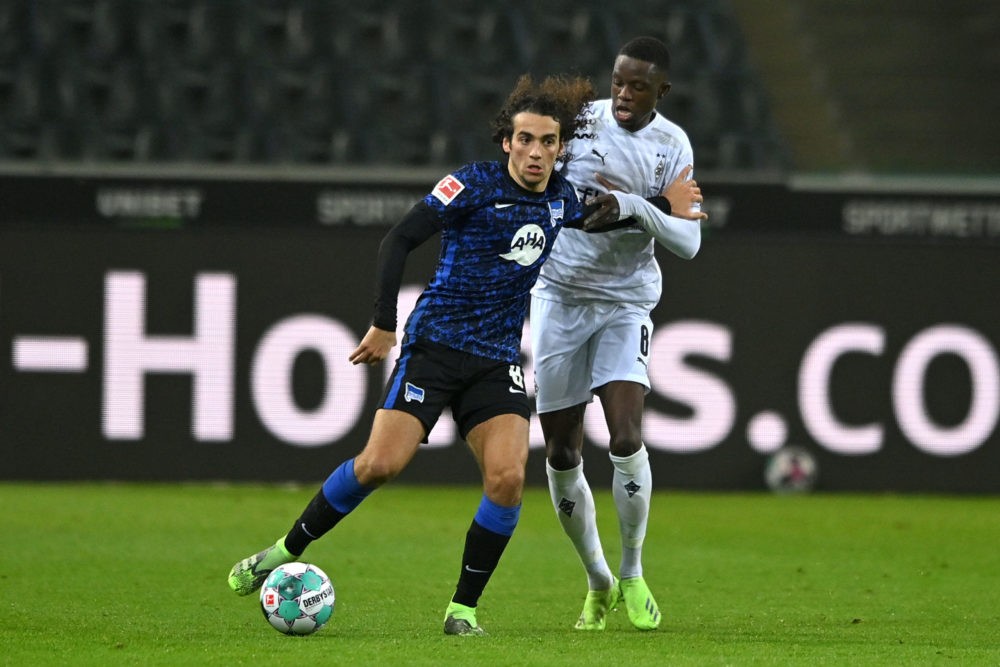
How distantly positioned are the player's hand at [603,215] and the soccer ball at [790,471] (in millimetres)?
6322

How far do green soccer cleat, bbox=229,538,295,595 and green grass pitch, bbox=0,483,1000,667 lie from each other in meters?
0.18

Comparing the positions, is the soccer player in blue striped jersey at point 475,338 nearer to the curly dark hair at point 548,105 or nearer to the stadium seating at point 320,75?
the curly dark hair at point 548,105

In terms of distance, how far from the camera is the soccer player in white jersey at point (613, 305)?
21.1ft

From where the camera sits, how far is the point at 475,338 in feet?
19.2

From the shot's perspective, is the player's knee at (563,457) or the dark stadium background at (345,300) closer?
the player's knee at (563,457)

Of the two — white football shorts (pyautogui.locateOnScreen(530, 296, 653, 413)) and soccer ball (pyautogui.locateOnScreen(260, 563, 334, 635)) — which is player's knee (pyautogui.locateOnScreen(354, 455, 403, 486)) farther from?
white football shorts (pyautogui.locateOnScreen(530, 296, 653, 413))

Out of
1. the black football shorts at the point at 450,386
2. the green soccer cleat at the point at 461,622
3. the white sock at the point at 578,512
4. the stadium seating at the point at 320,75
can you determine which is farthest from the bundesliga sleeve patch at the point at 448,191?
the stadium seating at the point at 320,75

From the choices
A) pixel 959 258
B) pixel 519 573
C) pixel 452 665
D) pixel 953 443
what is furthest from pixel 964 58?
pixel 452 665

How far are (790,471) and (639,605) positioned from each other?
6157 millimetres

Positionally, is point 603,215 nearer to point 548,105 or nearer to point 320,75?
point 548,105

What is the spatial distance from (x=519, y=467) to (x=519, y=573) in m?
2.36

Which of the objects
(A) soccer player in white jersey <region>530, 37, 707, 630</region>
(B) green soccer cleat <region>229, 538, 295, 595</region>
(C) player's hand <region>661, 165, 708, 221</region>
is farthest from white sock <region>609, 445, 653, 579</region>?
(B) green soccer cleat <region>229, 538, 295, 595</region>

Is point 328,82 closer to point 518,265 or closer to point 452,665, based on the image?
point 518,265

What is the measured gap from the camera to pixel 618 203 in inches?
243
